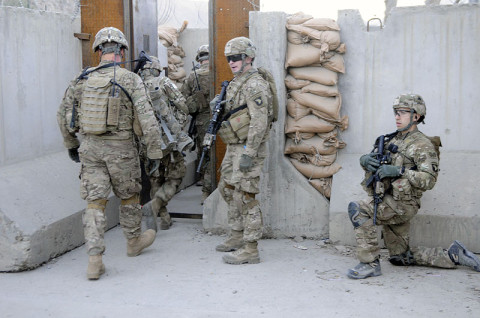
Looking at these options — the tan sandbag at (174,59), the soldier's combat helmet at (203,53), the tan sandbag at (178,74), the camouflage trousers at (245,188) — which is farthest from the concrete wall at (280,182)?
the tan sandbag at (174,59)

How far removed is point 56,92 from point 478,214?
4.22 metres

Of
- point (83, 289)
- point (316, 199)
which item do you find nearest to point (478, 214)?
point (316, 199)

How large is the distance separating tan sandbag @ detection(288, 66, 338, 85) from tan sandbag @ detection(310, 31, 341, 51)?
0.74ft

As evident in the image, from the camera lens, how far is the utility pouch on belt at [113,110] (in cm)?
467

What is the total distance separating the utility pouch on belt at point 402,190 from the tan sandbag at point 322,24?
192 cm

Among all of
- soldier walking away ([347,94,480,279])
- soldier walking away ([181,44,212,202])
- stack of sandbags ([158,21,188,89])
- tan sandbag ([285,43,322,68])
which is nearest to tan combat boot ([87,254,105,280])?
soldier walking away ([347,94,480,279])

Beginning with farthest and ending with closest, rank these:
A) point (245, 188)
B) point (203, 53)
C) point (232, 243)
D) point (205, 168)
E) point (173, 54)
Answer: point (173, 54)
point (203, 53)
point (205, 168)
point (232, 243)
point (245, 188)

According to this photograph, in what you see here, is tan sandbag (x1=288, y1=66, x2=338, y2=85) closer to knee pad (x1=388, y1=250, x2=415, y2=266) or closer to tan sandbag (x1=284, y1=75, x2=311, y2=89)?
tan sandbag (x1=284, y1=75, x2=311, y2=89)

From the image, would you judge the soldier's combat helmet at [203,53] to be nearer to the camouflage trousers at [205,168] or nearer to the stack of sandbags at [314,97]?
the camouflage trousers at [205,168]

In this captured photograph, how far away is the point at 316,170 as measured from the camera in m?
5.83

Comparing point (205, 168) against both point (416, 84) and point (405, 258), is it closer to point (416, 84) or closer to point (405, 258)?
point (416, 84)

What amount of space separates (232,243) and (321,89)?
1725 millimetres

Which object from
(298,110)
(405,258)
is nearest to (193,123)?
(298,110)

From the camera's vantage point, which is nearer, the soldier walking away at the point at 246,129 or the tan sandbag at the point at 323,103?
the soldier walking away at the point at 246,129
